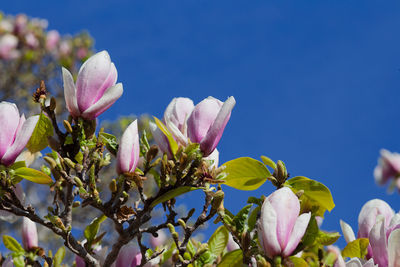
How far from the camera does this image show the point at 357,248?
172cm

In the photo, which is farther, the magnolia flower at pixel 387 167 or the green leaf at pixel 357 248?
the magnolia flower at pixel 387 167

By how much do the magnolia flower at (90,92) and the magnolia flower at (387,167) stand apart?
11.6 feet

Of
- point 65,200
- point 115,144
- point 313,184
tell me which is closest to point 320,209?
point 313,184

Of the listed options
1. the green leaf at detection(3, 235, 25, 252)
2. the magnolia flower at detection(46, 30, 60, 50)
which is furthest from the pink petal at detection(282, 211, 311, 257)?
the magnolia flower at detection(46, 30, 60, 50)

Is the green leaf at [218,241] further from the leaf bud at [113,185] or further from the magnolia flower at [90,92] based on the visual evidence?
the magnolia flower at [90,92]

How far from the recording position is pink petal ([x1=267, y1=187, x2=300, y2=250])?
4.61ft

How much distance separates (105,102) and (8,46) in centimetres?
710

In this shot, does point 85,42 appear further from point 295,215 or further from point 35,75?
point 295,215

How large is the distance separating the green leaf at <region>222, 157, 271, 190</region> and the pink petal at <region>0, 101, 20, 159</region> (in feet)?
2.41

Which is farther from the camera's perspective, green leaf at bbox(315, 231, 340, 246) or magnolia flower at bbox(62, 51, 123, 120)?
magnolia flower at bbox(62, 51, 123, 120)

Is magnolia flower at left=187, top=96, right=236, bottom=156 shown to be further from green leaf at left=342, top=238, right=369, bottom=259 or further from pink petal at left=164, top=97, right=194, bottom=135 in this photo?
green leaf at left=342, top=238, right=369, bottom=259

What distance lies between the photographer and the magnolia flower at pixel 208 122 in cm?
163

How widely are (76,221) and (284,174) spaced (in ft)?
21.3

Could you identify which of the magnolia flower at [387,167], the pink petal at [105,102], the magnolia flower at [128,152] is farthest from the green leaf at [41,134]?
the magnolia flower at [387,167]
